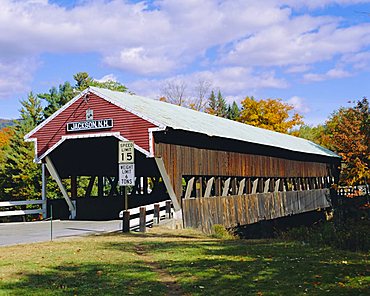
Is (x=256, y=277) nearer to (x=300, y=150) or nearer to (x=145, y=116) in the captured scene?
(x=145, y=116)

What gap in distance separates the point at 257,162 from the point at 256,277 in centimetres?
1913

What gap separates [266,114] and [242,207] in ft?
106

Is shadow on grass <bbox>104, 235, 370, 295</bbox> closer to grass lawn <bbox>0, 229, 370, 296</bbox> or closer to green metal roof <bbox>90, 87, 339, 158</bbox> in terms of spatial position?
grass lawn <bbox>0, 229, 370, 296</bbox>

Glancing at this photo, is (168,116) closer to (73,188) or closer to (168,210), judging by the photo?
(168,210)

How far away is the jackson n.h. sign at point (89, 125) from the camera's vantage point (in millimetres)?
20122

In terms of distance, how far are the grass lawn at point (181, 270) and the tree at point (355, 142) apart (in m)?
25.0

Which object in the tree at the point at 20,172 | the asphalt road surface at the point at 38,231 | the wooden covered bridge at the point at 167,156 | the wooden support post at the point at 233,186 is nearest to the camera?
the asphalt road surface at the point at 38,231

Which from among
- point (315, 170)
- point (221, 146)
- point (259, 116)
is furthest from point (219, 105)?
point (221, 146)

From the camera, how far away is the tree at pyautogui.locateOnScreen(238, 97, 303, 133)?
55.8 m

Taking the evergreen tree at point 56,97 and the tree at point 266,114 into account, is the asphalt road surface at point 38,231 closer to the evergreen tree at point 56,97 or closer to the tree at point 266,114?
the evergreen tree at point 56,97

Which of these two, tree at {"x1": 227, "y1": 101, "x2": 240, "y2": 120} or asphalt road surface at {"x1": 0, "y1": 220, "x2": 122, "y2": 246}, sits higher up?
tree at {"x1": 227, "y1": 101, "x2": 240, "y2": 120}

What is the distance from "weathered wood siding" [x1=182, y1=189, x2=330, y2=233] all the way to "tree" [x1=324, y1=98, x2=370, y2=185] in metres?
3.41

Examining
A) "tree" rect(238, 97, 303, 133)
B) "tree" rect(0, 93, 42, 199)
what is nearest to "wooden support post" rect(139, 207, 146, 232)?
"tree" rect(0, 93, 42, 199)

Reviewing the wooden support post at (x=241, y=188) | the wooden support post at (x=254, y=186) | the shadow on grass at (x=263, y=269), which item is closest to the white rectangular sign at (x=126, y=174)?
the shadow on grass at (x=263, y=269)
